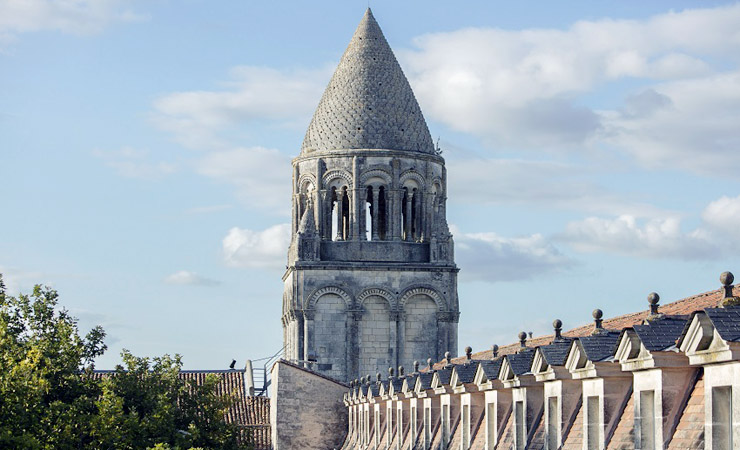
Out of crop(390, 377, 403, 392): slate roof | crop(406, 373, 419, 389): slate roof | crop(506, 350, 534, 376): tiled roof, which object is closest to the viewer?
crop(506, 350, 534, 376): tiled roof

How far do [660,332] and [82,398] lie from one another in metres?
25.9

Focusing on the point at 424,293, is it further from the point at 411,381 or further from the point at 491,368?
the point at 491,368

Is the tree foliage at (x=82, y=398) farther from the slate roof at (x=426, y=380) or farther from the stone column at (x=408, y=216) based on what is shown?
the stone column at (x=408, y=216)

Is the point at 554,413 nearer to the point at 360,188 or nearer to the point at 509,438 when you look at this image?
the point at 509,438

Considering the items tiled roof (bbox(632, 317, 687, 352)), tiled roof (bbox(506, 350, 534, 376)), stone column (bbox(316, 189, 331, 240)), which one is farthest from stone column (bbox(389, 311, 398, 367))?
tiled roof (bbox(632, 317, 687, 352))

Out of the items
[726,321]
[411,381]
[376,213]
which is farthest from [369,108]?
[726,321]

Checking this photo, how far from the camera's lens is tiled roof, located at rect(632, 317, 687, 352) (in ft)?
73.3

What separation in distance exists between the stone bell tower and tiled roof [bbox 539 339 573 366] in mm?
51633

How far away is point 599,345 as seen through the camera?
86.5 feet

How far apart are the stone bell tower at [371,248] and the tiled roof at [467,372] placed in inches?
1696

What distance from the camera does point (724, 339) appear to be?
761 inches

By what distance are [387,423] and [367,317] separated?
101 ft

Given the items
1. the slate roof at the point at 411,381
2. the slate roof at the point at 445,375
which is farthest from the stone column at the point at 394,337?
the slate roof at the point at 445,375

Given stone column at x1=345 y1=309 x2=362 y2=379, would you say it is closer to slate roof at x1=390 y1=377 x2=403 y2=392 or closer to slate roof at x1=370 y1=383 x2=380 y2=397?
slate roof at x1=370 y1=383 x2=380 y2=397
